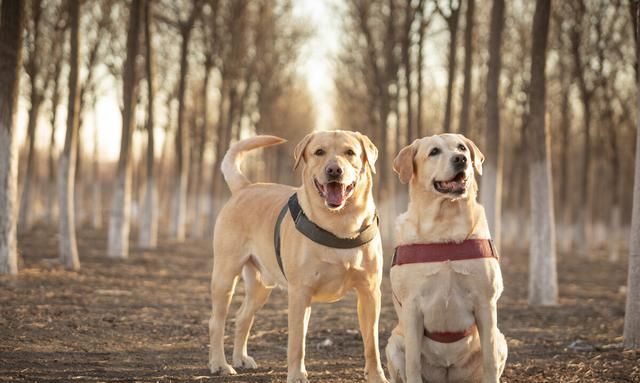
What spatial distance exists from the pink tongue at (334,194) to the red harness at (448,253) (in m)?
0.63

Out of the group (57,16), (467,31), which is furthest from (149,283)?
(57,16)

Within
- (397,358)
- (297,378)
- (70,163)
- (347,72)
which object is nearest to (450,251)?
(397,358)

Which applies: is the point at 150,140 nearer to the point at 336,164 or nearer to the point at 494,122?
the point at 494,122

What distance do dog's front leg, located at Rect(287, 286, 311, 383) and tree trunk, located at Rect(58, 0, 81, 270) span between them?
28.7 ft

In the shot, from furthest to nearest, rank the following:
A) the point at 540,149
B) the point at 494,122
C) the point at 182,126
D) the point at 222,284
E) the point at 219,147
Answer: the point at 219,147 → the point at 182,126 → the point at 494,122 → the point at 540,149 → the point at 222,284

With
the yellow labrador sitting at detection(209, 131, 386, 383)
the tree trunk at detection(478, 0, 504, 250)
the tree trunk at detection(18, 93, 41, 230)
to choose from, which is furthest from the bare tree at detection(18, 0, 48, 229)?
the yellow labrador sitting at detection(209, 131, 386, 383)

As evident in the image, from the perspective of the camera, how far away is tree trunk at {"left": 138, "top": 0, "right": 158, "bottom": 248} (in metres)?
18.0

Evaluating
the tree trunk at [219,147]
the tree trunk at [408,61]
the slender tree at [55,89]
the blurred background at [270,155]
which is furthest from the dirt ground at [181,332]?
the tree trunk at [219,147]

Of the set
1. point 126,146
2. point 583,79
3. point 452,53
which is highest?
point 583,79

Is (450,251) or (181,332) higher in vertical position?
(450,251)

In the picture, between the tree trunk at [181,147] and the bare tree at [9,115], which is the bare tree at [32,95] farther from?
the bare tree at [9,115]

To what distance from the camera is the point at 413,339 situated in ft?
15.2

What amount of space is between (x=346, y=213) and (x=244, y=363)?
2.02 meters

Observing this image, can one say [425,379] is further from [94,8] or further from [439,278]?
[94,8]
